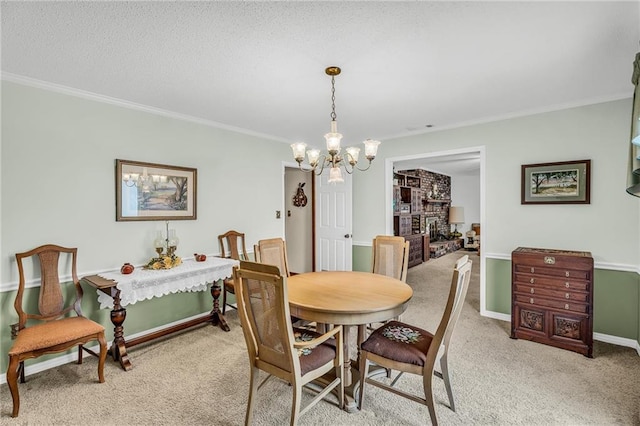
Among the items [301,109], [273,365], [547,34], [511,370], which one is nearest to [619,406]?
[511,370]

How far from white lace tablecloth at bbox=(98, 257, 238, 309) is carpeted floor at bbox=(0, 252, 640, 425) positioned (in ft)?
1.95

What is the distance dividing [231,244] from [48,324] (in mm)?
1932

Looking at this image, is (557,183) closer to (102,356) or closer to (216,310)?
(216,310)

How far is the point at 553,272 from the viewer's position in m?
2.99

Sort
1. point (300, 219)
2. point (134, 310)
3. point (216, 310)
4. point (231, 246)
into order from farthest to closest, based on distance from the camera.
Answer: point (300, 219) < point (231, 246) < point (216, 310) < point (134, 310)

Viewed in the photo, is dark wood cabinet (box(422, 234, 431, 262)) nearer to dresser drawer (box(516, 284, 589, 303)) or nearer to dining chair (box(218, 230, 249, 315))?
dresser drawer (box(516, 284, 589, 303))

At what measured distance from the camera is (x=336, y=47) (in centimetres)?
207

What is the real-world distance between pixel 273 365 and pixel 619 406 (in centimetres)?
235

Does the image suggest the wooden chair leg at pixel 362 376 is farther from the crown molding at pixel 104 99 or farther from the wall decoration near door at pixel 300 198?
the wall decoration near door at pixel 300 198

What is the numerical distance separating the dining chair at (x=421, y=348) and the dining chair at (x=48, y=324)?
207 cm

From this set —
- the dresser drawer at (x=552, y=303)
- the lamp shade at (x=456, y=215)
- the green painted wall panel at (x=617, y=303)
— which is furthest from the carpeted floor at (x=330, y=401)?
the lamp shade at (x=456, y=215)

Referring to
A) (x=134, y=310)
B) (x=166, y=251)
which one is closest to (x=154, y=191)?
(x=166, y=251)

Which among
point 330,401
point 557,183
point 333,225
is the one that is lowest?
point 330,401

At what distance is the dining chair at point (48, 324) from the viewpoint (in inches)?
82.9
